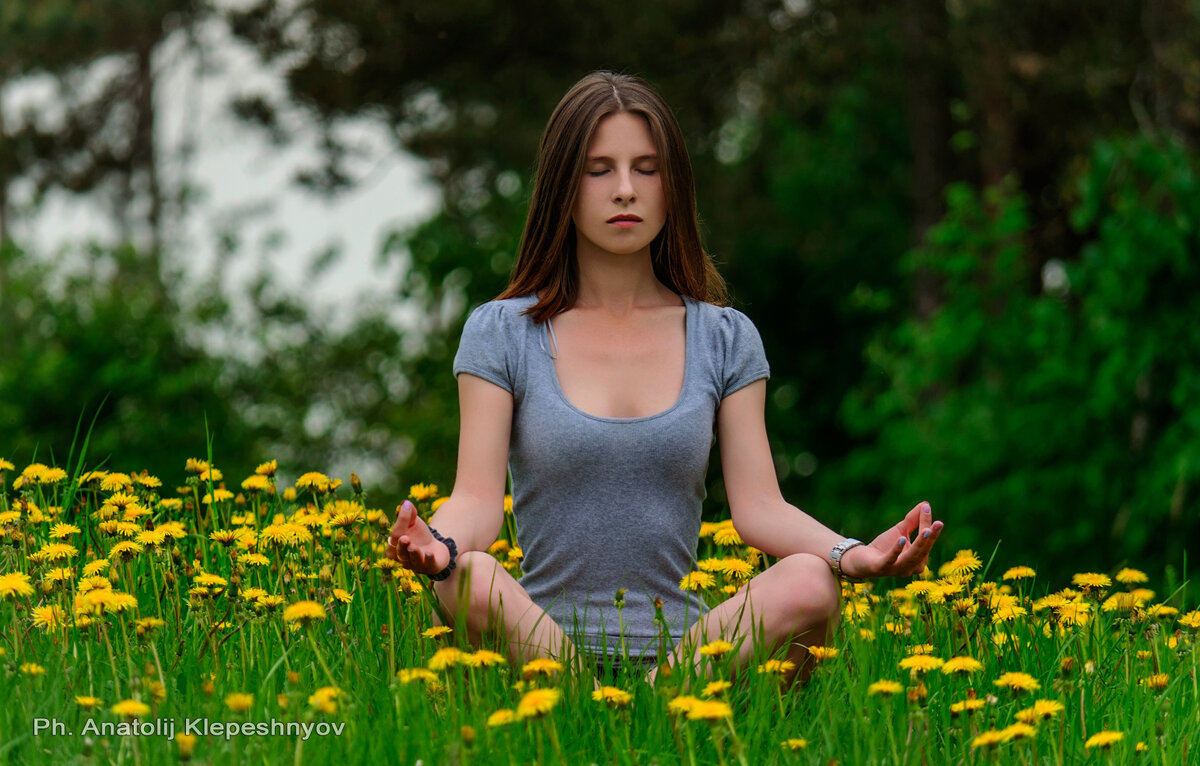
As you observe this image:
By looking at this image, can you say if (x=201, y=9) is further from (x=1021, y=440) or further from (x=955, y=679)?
(x=955, y=679)

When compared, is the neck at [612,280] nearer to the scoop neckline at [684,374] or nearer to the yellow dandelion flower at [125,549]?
the scoop neckline at [684,374]

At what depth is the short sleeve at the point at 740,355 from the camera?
273cm

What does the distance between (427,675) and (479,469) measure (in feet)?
2.16

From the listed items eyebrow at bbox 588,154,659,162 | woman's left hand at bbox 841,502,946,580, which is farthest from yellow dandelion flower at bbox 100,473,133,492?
woman's left hand at bbox 841,502,946,580

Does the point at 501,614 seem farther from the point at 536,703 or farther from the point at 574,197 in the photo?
the point at 574,197

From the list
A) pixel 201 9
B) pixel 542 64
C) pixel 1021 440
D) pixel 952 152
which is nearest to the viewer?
pixel 1021 440

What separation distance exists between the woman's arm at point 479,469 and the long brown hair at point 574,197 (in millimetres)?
215

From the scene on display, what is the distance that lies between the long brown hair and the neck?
0.12 ft

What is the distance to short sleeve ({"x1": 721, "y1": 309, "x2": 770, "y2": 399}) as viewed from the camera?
2.73 meters

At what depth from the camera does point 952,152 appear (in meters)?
10.0

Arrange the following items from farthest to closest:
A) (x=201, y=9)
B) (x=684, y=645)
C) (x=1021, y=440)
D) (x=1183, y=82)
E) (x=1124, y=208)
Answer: (x=201, y=9)
(x=1021, y=440)
(x=1183, y=82)
(x=1124, y=208)
(x=684, y=645)

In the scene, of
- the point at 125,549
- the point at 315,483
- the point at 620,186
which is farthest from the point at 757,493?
the point at 125,549

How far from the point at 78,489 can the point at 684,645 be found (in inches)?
62.0

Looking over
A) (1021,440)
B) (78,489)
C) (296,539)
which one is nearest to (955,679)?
(296,539)
